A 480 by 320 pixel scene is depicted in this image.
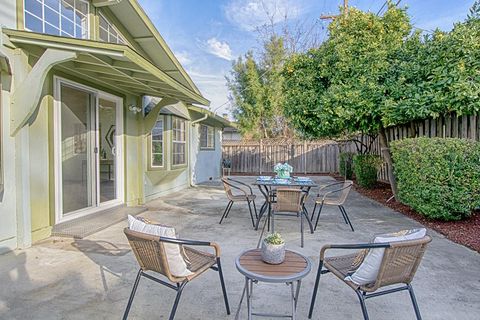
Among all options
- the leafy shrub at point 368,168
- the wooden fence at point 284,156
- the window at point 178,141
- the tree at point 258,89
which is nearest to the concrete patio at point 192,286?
the window at point 178,141

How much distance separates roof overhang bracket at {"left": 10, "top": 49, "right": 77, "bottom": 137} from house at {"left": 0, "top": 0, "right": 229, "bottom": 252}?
0.04 ft

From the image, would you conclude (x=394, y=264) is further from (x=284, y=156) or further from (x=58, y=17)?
(x=284, y=156)

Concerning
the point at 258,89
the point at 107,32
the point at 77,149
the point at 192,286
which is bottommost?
the point at 192,286

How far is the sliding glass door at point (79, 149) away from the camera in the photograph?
4754 mm

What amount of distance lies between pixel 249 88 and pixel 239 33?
384 cm

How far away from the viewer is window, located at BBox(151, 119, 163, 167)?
786cm

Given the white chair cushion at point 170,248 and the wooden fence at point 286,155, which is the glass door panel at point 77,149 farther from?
the wooden fence at point 286,155

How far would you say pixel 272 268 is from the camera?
85.0 inches

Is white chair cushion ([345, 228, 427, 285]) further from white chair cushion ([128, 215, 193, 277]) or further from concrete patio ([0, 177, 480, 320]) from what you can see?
white chair cushion ([128, 215, 193, 277])

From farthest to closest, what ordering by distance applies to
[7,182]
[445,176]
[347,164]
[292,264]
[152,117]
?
[347,164], [152,117], [445,176], [7,182], [292,264]

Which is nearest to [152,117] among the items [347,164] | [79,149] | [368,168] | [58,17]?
[79,149]

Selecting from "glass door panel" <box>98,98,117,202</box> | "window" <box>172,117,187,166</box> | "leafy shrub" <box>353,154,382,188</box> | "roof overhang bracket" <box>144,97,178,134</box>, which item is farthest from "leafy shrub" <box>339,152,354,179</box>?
"glass door panel" <box>98,98,117,202</box>

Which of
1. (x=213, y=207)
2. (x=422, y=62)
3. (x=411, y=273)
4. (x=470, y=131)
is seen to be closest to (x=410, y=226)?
(x=470, y=131)

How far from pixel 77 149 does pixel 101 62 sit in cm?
190
